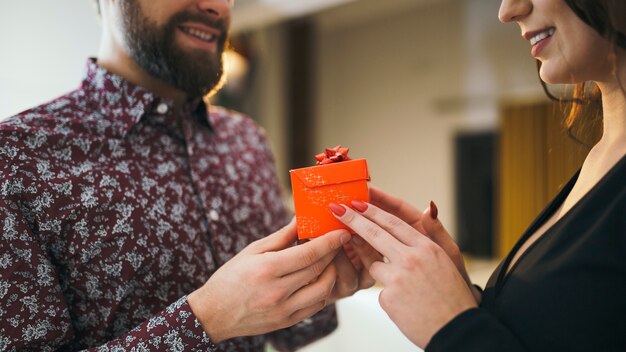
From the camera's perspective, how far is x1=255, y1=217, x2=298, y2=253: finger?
3.21 feet

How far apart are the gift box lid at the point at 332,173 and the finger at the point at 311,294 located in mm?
169

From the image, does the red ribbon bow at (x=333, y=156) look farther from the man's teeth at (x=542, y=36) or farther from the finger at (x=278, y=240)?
the man's teeth at (x=542, y=36)

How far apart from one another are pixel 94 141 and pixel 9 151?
17cm

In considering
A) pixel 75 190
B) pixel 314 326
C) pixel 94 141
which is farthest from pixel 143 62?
pixel 314 326

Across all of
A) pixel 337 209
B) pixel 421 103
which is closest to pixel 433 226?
pixel 337 209

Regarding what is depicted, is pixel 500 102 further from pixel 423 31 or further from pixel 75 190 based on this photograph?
pixel 75 190

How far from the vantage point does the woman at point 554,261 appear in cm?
76

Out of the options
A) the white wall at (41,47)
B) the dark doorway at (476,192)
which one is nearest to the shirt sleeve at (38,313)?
the white wall at (41,47)

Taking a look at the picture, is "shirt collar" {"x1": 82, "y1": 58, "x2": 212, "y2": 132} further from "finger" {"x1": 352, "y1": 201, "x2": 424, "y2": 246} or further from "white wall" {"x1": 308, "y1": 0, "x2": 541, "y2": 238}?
"white wall" {"x1": 308, "y1": 0, "x2": 541, "y2": 238}

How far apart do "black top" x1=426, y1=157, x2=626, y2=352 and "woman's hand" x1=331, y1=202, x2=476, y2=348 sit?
2cm

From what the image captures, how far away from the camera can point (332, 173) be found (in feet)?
3.14

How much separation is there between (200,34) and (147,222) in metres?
0.43

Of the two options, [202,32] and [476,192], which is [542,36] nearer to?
[202,32]

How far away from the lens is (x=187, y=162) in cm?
132
